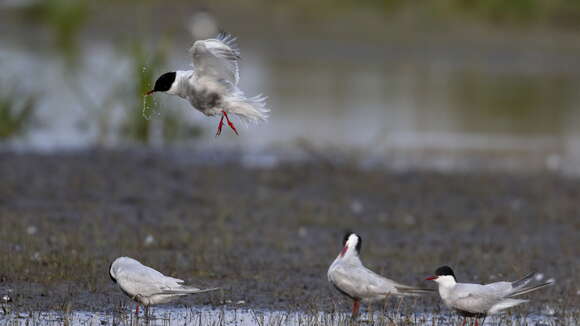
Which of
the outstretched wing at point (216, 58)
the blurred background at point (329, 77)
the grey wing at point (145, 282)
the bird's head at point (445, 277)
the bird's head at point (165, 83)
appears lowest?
the grey wing at point (145, 282)

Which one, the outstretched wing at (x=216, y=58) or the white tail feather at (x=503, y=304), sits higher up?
the outstretched wing at (x=216, y=58)

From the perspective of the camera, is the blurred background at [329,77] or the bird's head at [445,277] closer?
the bird's head at [445,277]

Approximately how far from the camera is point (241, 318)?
7.34 meters

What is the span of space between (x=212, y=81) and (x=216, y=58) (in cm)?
16

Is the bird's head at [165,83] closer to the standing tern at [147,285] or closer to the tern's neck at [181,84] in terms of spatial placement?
the tern's neck at [181,84]

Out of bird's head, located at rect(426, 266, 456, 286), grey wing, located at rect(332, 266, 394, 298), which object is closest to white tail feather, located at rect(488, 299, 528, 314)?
bird's head, located at rect(426, 266, 456, 286)

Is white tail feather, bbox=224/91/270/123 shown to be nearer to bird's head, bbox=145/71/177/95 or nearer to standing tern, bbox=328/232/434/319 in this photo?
bird's head, bbox=145/71/177/95

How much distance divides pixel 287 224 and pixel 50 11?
22010mm

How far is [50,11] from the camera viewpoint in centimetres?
3127

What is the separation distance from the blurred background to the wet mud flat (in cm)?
125

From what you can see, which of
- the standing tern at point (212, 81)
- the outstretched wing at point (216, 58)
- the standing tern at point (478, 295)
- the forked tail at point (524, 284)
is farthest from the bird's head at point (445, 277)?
the outstretched wing at point (216, 58)

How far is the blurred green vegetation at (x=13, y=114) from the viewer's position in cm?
1470

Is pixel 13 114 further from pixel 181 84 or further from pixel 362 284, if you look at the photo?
pixel 362 284

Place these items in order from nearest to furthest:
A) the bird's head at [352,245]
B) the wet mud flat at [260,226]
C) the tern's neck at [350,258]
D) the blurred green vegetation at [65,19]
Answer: the tern's neck at [350,258] → the bird's head at [352,245] → the wet mud flat at [260,226] → the blurred green vegetation at [65,19]
